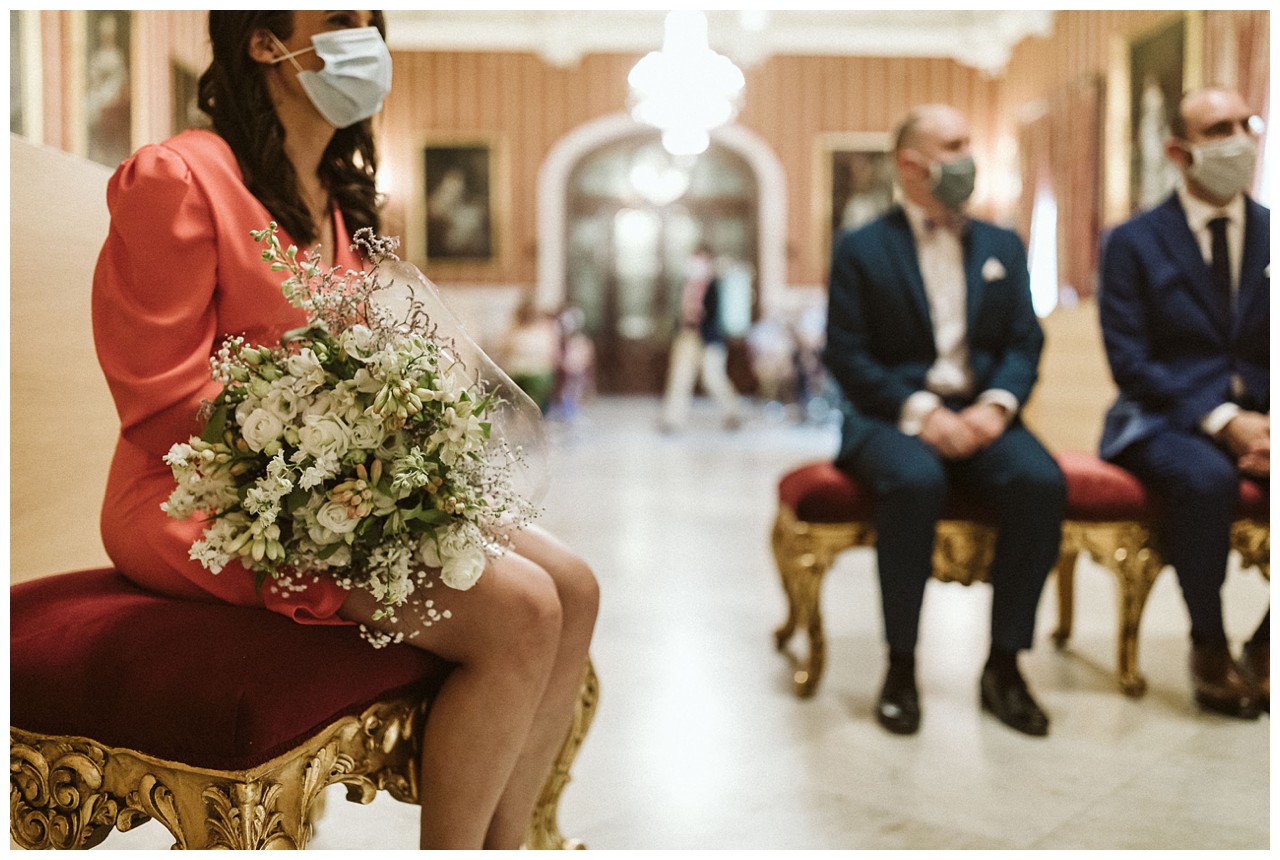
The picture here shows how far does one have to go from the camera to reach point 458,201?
13914mm

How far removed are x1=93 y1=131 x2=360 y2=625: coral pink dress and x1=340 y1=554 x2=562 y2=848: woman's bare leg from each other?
15 cm

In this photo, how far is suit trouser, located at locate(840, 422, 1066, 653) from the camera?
2.74m

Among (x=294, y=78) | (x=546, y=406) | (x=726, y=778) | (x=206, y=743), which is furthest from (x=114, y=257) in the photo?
(x=546, y=406)

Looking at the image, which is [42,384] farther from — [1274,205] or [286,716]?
[1274,205]

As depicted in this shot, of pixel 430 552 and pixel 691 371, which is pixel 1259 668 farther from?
pixel 691 371

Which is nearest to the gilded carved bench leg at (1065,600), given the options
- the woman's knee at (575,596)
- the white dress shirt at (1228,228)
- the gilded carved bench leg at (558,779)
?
the white dress shirt at (1228,228)

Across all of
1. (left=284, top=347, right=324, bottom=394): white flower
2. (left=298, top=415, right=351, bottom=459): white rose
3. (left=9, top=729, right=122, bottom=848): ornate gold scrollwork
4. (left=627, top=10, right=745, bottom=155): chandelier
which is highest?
(left=627, top=10, right=745, bottom=155): chandelier

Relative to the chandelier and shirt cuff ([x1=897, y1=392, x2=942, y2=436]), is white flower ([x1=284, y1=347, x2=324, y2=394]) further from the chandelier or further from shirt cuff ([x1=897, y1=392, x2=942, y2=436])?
the chandelier

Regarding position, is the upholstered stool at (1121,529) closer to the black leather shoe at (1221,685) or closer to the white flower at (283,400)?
the black leather shoe at (1221,685)

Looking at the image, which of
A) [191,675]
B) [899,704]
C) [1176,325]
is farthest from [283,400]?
[1176,325]

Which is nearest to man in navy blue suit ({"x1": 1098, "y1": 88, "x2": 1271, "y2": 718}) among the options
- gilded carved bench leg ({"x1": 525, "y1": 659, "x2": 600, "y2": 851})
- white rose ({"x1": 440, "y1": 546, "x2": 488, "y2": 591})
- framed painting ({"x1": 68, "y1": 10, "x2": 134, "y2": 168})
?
gilded carved bench leg ({"x1": 525, "y1": 659, "x2": 600, "y2": 851})

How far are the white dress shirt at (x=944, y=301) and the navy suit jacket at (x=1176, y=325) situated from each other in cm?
39

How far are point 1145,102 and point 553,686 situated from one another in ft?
29.6

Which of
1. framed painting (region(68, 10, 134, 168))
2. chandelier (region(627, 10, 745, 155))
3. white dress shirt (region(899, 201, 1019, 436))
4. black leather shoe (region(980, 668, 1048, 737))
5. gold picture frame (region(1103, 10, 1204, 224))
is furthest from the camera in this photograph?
chandelier (region(627, 10, 745, 155))
